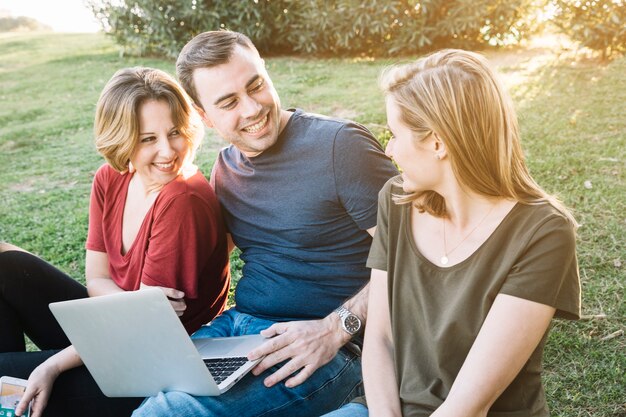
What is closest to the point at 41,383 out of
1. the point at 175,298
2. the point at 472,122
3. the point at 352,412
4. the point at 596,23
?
the point at 175,298

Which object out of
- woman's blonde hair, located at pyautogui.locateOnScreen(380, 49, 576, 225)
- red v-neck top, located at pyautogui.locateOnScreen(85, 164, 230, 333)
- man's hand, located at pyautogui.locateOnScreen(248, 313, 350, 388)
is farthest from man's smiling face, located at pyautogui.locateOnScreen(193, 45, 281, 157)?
woman's blonde hair, located at pyautogui.locateOnScreen(380, 49, 576, 225)

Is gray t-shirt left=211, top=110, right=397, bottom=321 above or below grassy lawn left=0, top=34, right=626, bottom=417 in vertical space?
above

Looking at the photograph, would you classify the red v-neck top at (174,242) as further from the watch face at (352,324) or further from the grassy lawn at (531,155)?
the grassy lawn at (531,155)

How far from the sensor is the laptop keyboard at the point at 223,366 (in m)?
2.37

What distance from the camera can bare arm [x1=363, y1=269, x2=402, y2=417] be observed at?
6.84 feet

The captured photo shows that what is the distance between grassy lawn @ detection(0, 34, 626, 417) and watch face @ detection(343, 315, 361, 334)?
92cm

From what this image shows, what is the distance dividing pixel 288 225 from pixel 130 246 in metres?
0.78

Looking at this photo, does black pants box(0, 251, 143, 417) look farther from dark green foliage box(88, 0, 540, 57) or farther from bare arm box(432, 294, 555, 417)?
dark green foliage box(88, 0, 540, 57)

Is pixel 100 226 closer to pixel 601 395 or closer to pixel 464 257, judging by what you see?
pixel 464 257

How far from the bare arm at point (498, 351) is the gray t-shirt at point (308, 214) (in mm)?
831

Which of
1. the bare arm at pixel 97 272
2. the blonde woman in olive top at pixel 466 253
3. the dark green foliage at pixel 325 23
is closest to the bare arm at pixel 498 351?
the blonde woman in olive top at pixel 466 253

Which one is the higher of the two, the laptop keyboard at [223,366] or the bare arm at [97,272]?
the bare arm at [97,272]

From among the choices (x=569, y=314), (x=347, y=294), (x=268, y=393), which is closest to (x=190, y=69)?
(x=347, y=294)

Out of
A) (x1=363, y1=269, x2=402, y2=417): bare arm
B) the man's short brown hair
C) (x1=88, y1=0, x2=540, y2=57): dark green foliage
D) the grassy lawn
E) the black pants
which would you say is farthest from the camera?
(x1=88, y1=0, x2=540, y2=57): dark green foliage
